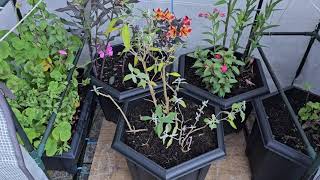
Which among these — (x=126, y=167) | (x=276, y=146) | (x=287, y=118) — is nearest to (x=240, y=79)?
(x=287, y=118)

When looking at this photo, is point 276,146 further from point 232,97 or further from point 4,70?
point 4,70

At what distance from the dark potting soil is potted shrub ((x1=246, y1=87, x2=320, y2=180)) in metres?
0.19

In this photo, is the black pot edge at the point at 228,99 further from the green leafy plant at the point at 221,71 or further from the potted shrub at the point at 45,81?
the potted shrub at the point at 45,81

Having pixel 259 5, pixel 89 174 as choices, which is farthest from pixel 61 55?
pixel 259 5

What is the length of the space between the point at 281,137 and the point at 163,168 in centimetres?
46

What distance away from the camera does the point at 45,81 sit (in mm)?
1181

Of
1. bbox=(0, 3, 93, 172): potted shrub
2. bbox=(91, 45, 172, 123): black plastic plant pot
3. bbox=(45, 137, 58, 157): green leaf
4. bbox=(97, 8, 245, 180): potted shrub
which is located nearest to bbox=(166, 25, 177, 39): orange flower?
bbox=(97, 8, 245, 180): potted shrub

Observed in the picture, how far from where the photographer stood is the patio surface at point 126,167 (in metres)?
1.21

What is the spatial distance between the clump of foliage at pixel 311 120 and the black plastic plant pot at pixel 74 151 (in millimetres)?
864

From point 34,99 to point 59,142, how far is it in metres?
0.19

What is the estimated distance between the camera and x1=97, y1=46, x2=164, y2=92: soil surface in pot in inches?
49.4

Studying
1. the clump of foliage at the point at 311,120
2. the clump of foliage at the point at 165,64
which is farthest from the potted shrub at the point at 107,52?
the clump of foliage at the point at 311,120

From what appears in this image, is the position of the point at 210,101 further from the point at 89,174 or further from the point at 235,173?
the point at 89,174

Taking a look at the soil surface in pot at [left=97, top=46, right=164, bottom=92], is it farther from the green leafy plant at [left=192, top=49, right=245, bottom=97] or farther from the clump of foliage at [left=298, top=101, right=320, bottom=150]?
the clump of foliage at [left=298, top=101, right=320, bottom=150]
